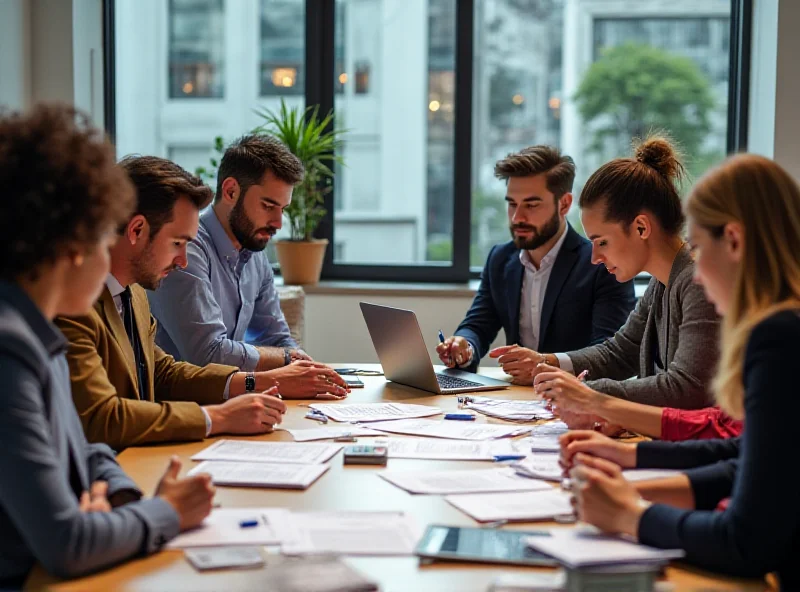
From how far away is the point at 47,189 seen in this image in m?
1.28

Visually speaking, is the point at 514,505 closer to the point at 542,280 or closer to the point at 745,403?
the point at 745,403

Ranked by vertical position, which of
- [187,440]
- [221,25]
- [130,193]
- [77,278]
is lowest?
[187,440]

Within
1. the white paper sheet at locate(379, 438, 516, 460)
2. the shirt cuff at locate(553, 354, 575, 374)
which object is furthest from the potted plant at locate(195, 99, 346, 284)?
the white paper sheet at locate(379, 438, 516, 460)

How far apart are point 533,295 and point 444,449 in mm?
1628

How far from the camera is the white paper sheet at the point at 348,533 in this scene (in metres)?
1.41

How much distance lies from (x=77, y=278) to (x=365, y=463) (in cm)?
79

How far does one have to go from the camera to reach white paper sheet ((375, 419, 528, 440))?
2209 mm

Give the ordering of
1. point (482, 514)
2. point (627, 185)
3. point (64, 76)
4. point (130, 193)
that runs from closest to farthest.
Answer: point (130, 193) → point (482, 514) → point (627, 185) → point (64, 76)

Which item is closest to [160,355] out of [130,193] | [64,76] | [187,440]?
[187,440]

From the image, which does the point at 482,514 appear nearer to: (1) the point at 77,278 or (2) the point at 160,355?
(1) the point at 77,278

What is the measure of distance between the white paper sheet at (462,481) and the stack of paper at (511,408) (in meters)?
0.52

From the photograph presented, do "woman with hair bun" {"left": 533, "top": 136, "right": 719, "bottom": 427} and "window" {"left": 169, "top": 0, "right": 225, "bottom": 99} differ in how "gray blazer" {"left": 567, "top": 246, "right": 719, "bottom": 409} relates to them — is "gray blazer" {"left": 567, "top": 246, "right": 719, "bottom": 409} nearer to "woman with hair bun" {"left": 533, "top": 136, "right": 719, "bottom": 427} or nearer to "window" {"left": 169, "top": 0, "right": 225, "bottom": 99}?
"woman with hair bun" {"left": 533, "top": 136, "right": 719, "bottom": 427}

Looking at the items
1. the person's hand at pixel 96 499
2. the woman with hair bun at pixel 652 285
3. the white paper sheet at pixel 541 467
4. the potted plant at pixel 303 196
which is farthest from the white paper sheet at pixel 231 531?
the potted plant at pixel 303 196

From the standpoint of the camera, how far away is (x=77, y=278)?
138 centimetres
